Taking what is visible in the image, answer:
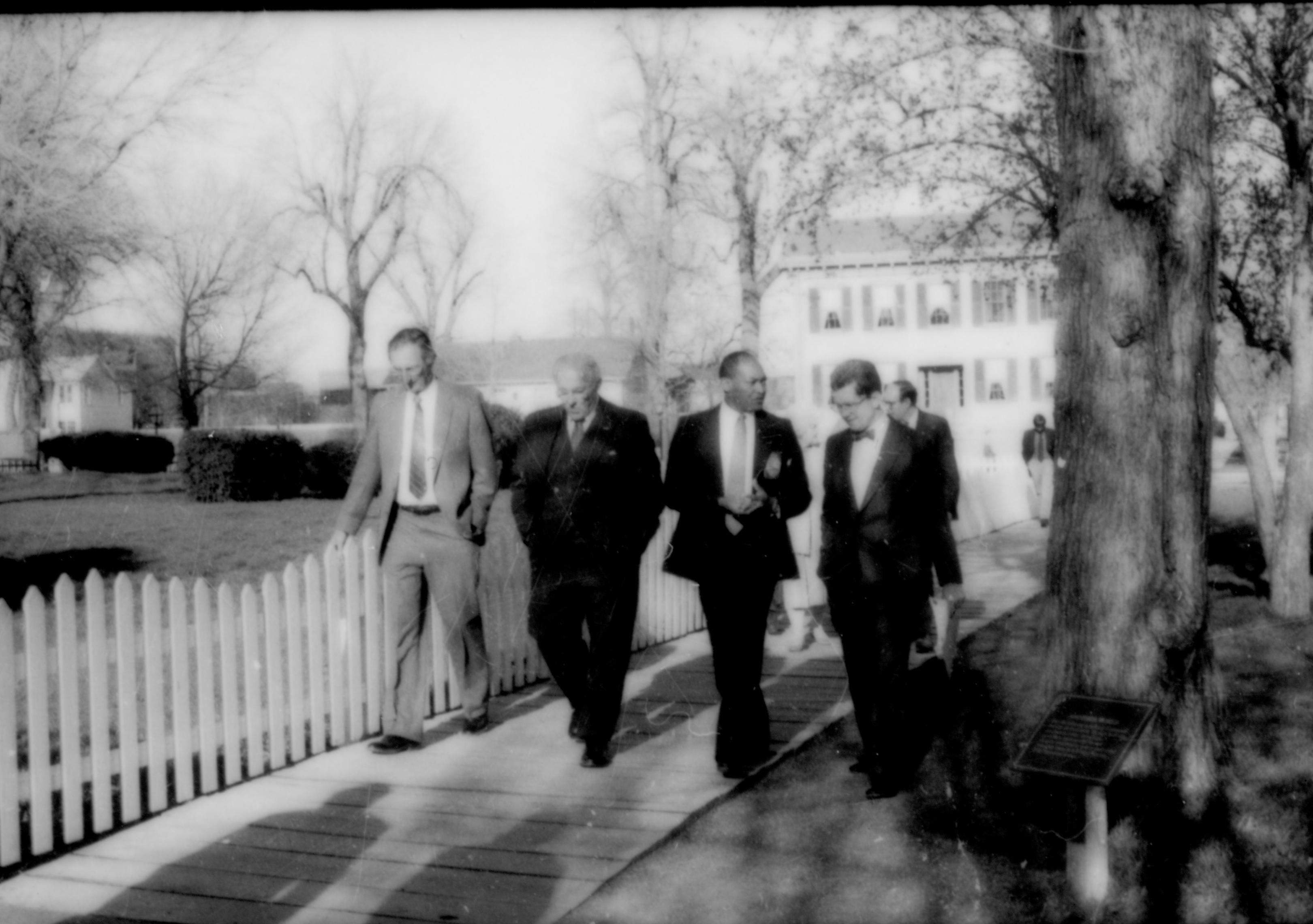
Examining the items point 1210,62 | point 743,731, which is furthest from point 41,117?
point 1210,62

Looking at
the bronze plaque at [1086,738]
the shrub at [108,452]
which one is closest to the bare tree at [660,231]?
the bronze plaque at [1086,738]

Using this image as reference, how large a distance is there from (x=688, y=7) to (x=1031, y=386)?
1836cm

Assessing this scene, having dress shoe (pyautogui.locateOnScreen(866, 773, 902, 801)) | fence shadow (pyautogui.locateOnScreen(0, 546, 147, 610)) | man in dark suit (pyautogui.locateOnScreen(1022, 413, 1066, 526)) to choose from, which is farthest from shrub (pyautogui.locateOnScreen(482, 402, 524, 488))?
dress shoe (pyautogui.locateOnScreen(866, 773, 902, 801))

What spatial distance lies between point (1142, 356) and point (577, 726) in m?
3.48

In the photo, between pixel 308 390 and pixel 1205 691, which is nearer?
pixel 1205 691

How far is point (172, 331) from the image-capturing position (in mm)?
15891

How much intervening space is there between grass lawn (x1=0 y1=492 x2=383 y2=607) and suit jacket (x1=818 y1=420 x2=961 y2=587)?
23.4 feet

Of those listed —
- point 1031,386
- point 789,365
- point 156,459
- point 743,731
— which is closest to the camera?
point 743,731

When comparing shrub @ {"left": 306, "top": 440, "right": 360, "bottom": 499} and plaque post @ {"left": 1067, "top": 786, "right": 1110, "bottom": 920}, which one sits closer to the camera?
plaque post @ {"left": 1067, "top": 786, "right": 1110, "bottom": 920}

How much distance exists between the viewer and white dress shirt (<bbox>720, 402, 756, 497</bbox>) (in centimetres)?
585

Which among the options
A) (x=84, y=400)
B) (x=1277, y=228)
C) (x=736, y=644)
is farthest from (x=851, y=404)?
(x=84, y=400)

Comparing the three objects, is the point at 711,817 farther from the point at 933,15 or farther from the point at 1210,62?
the point at 933,15

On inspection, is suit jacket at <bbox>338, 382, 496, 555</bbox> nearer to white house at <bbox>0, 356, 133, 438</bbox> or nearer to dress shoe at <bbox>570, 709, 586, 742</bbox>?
dress shoe at <bbox>570, 709, 586, 742</bbox>

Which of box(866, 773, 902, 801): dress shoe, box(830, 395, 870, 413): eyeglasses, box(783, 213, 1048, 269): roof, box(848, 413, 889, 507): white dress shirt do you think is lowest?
box(866, 773, 902, 801): dress shoe
